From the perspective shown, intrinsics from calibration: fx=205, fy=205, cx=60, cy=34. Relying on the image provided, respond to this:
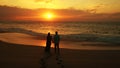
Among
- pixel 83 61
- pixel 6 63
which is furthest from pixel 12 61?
pixel 83 61

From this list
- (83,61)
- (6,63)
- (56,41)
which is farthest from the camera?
(56,41)

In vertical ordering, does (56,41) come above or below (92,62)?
above

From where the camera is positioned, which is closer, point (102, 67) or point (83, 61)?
point (102, 67)

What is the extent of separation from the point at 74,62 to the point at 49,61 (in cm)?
150

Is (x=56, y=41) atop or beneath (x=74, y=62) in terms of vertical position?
atop

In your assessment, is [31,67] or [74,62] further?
[74,62]

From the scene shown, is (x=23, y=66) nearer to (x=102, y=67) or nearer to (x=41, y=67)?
(x=41, y=67)

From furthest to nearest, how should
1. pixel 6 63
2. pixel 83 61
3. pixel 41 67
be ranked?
pixel 83 61 → pixel 6 63 → pixel 41 67

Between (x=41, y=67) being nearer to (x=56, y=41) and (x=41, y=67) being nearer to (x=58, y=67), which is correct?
(x=58, y=67)

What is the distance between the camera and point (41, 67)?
10.8 meters

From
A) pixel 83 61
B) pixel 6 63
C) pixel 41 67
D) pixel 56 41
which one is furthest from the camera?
pixel 56 41

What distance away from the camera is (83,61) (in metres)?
12.6

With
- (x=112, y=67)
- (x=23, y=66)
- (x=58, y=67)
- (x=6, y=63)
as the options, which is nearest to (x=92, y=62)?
(x=112, y=67)

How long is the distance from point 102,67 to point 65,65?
2.03 meters
